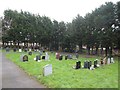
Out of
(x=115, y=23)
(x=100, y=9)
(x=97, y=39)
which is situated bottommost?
(x=97, y=39)

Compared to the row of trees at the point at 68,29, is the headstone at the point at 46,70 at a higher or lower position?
lower

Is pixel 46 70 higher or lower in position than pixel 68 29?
lower

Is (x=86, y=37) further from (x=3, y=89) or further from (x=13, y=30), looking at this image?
(x=3, y=89)

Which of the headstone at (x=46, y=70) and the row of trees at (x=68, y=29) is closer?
the headstone at (x=46, y=70)

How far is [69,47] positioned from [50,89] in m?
50.1

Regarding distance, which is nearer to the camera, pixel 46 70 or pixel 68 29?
pixel 46 70

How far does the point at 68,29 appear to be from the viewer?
207 ft

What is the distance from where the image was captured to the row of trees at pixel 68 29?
155ft

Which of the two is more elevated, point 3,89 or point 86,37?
point 86,37

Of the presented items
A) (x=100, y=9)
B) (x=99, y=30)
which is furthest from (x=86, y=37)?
(x=100, y=9)

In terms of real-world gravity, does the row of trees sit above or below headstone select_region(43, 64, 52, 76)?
above

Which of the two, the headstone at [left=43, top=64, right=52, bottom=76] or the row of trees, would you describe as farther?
the row of trees

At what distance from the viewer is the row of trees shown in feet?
155

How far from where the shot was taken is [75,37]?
57844 millimetres
